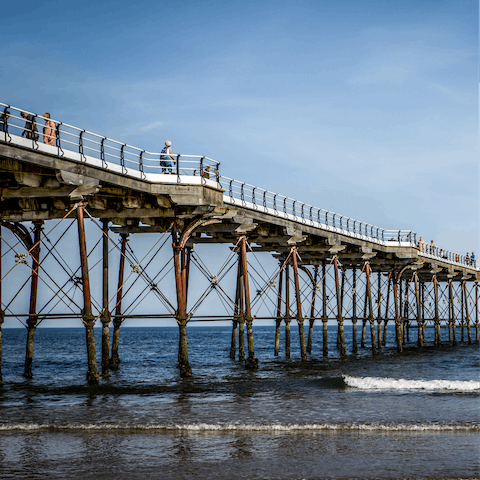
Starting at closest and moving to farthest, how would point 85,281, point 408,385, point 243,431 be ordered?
point 243,431 → point 85,281 → point 408,385

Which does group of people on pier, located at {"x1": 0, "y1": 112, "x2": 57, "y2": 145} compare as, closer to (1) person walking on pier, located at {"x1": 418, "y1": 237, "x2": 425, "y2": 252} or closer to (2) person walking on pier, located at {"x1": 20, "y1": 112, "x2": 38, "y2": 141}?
(2) person walking on pier, located at {"x1": 20, "y1": 112, "x2": 38, "y2": 141}

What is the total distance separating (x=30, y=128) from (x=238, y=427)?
1002cm

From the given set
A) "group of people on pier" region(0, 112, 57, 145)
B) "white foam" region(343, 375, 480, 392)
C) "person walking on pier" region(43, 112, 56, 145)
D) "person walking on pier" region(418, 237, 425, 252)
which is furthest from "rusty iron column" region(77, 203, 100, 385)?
"person walking on pier" region(418, 237, 425, 252)

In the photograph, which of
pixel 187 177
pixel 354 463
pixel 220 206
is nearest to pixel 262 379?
pixel 220 206

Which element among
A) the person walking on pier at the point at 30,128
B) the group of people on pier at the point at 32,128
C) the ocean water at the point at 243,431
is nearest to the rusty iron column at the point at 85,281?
the ocean water at the point at 243,431

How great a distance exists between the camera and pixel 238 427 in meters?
14.2

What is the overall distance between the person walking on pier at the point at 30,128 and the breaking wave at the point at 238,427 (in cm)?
772

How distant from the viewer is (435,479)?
988 centimetres

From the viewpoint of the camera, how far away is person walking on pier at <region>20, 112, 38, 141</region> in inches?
683

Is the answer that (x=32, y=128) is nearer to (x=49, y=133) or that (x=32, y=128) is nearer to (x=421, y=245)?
(x=49, y=133)

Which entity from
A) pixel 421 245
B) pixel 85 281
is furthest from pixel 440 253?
pixel 85 281

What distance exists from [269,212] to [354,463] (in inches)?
728

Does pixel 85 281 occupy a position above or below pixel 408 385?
above

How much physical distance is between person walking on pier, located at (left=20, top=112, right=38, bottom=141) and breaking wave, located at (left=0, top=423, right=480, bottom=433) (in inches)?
304
